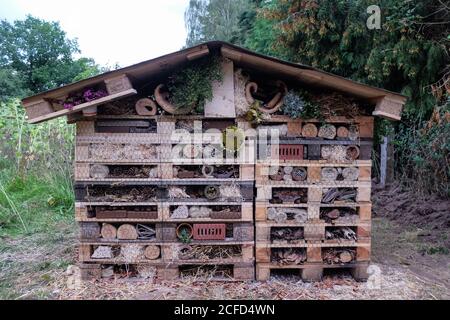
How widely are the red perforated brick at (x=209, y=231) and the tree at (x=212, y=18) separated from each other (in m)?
14.0

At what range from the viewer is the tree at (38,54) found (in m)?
26.5

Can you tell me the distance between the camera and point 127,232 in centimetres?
323

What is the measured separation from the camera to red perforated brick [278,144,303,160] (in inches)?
127

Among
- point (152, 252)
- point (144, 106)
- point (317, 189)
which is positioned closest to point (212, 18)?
point (144, 106)

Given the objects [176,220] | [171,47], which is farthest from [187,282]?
[171,47]

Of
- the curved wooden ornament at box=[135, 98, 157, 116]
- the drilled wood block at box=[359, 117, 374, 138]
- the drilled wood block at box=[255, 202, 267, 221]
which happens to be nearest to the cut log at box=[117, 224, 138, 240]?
the curved wooden ornament at box=[135, 98, 157, 116]

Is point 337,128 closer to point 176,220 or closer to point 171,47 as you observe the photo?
point 176,220

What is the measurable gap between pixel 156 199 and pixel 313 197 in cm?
159

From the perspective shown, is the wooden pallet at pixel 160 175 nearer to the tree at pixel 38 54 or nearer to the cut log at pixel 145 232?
the cut log at pixel 145 232

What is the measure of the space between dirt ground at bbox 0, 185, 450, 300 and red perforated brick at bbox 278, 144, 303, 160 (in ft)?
4.23

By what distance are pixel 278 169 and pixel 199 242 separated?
1.10 meters

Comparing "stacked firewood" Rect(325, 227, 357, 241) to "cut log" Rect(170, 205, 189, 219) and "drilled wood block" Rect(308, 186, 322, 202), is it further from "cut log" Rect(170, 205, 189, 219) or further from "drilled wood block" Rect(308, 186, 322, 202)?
"cut log" Rect(170, 205, 189, 219)

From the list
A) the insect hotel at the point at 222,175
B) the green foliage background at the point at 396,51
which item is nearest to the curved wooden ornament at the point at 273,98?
the insect hotel at the point at 222,175

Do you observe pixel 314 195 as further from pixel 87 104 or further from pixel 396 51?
pixel 396 51
